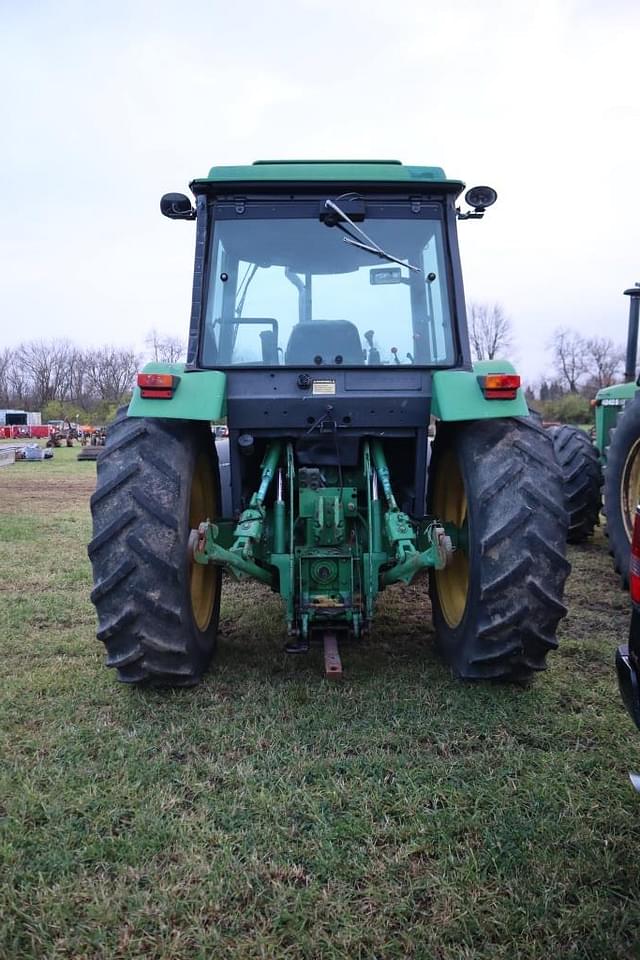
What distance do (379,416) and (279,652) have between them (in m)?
1.44

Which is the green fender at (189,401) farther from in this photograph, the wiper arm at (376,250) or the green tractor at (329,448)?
the wiper arm at (376,250)

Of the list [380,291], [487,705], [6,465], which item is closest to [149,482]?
[380,291]

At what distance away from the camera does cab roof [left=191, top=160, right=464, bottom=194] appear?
12.1 ft

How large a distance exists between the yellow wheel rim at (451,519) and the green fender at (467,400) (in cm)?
53

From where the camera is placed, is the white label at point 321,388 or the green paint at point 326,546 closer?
the green paint at point 326,546

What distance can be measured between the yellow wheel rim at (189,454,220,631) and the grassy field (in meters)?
0.28

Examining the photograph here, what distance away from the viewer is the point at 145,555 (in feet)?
11.0

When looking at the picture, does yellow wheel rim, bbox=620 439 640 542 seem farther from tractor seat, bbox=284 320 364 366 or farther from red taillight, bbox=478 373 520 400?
tractor seat, bbox=284 320 364 366

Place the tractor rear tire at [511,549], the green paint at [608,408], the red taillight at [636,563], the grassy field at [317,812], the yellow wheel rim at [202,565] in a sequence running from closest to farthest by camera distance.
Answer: the grassy field at [317,812] < the red taillight at [636,563] < the tractor rear tire at [511,549] < the yellow wheel rim at [202,565] < the green paint at [608,408]

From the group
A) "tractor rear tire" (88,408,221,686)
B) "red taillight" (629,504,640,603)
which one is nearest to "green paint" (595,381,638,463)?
"tractor rear tire" (88,408,221,686)

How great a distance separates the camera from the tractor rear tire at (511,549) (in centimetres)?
331

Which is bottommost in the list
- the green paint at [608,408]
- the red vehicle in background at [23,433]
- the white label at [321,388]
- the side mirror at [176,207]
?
the red vehicle in background at [23,433]

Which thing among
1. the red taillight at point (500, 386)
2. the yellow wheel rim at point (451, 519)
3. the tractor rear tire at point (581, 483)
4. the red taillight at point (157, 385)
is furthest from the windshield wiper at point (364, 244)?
the tractor rear tire at point (581, 483)

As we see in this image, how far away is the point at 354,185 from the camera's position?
12.2ft
